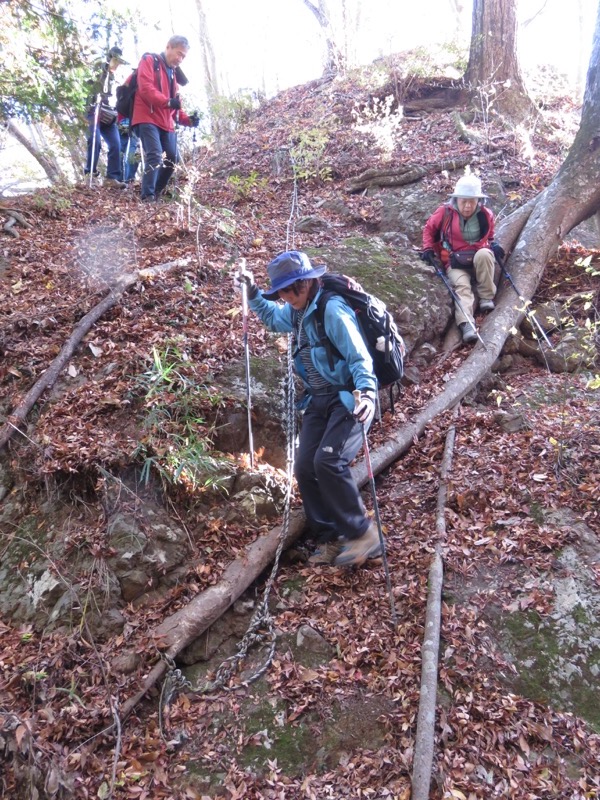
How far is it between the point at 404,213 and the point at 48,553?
7.23 meters

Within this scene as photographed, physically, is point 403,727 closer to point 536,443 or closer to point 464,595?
point 464,595

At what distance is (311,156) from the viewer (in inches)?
402

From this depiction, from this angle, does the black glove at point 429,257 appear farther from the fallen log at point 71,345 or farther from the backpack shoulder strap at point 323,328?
the backpack shoulder strap at point 323,328

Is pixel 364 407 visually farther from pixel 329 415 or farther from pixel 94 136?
pixel 94 136

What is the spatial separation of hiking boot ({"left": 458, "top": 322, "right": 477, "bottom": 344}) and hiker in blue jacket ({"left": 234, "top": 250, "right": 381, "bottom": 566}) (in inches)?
116

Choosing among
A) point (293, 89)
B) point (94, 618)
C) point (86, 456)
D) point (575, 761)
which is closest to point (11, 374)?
point (86, 456)

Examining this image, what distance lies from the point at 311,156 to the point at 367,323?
752 centimetres

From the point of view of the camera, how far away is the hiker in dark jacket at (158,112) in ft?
26.8

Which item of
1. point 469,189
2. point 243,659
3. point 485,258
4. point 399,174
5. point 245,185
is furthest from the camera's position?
point 245,185

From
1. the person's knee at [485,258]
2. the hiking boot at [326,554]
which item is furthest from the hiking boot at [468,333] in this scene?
the hiking boot at [326,554]

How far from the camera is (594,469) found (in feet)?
14.0

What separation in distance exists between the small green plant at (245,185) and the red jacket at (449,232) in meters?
3.90

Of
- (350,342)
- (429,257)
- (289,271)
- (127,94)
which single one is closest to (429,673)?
(350,342)

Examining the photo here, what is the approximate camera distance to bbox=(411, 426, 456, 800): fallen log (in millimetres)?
2695
